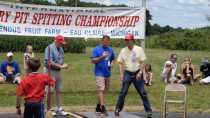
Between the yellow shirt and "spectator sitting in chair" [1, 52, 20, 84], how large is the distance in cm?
805

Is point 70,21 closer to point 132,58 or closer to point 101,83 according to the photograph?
point 101,83

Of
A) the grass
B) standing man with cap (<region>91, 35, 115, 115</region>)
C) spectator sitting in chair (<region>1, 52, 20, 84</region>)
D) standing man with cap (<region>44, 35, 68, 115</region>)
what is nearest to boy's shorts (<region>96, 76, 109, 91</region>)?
standing man with cap (<region>91, 35, 115, 115</region>)

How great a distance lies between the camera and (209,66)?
80.7 ft

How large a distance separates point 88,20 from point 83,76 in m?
7.39

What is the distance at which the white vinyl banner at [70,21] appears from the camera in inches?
765

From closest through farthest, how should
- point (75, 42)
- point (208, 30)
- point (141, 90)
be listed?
point (141, 90), point (75, 42), point (208, 30)

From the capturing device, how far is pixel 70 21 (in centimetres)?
2009

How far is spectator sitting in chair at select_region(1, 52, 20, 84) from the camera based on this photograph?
871 inches

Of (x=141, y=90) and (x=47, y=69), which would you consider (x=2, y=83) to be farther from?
(x=141, y=90)

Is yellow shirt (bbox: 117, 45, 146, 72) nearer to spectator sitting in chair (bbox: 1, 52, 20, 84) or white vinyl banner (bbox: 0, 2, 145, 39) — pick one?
white vinyl banner (bbox: 0, 2, 145, 39)

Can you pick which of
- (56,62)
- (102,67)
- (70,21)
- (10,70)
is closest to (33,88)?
(56,62)

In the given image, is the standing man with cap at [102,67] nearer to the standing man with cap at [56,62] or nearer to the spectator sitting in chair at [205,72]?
the standing man with cap at [56,62]

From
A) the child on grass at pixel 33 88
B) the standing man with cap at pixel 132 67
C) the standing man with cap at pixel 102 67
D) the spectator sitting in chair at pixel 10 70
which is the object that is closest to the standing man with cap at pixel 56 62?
the standing man with cap at pixel 102 67

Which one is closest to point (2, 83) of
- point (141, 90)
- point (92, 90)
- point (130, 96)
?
point (92, 90)
